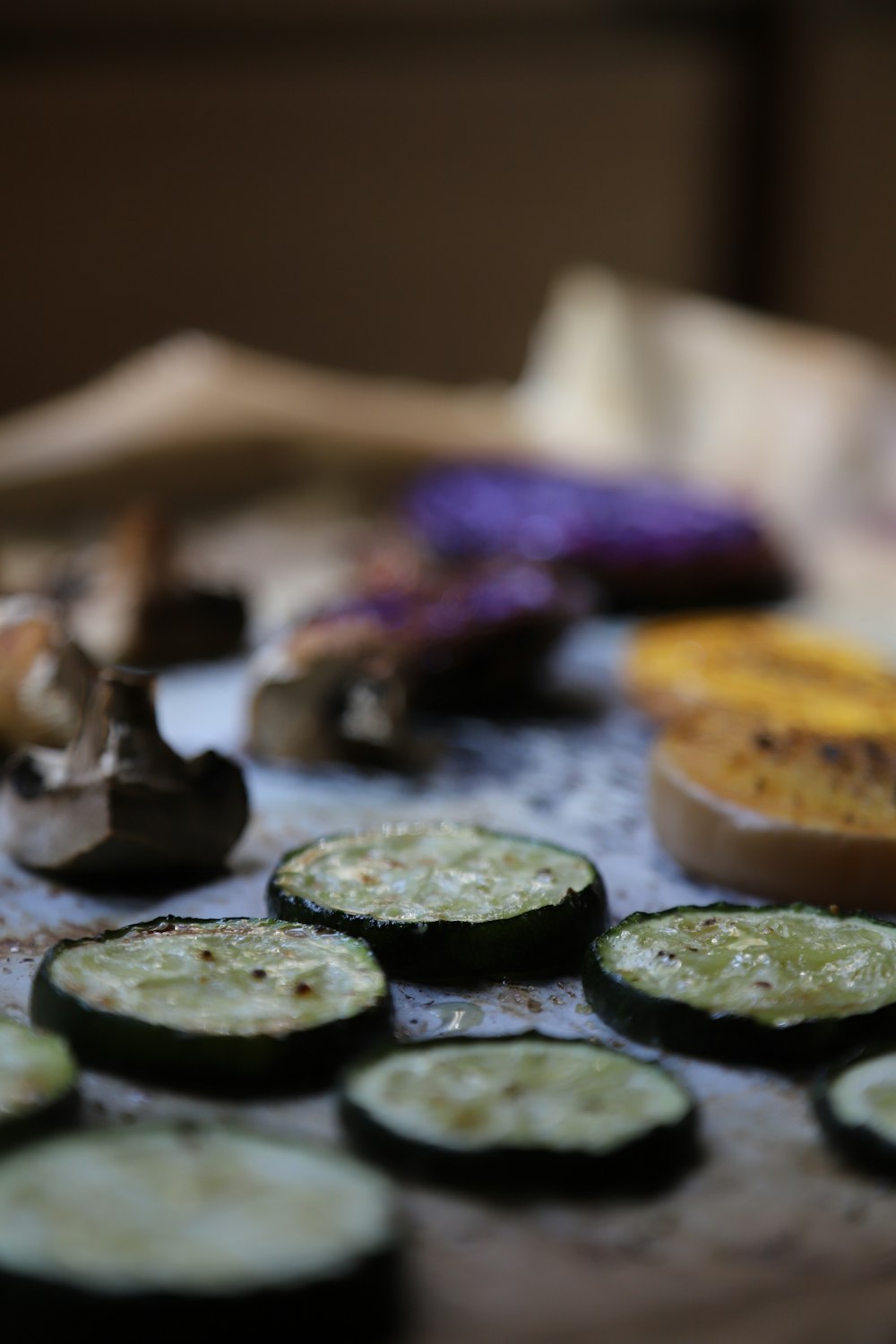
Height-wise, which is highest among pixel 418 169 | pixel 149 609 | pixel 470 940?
pixel 418 169

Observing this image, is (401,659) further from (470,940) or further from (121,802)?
(470,940)

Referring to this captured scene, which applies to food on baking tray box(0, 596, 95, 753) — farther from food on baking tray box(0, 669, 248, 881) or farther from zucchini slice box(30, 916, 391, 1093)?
zucchini slice box(30, 916, 391, 1093)

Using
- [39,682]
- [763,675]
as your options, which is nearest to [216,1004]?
[39,682]

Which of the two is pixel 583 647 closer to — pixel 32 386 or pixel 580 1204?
pixel 580 1204

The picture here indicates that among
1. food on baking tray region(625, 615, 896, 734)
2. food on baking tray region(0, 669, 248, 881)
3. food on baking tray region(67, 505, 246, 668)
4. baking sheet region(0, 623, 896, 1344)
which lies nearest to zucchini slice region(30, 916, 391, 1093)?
baking sheet region(0, 623, 896, 1344)

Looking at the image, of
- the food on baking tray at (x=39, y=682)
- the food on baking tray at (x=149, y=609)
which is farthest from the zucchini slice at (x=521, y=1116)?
the food on baking tray at (x=149, y=609)

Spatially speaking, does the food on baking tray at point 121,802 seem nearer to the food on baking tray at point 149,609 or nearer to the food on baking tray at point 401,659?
the food on baking tray at point 401,659
